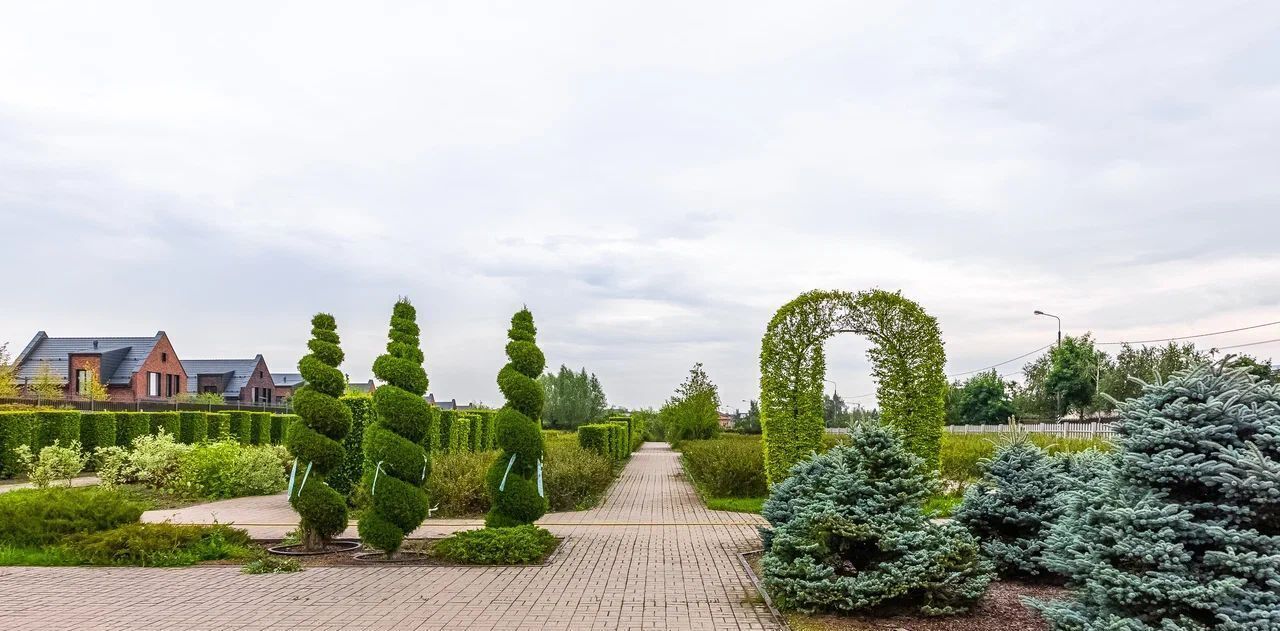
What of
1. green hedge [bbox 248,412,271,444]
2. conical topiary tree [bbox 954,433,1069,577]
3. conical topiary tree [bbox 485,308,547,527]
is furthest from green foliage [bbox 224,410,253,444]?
conical topiary tree [bbox 954,433,1069,577]

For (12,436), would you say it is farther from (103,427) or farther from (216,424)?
(216,424)

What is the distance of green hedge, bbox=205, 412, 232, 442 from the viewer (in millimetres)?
25344

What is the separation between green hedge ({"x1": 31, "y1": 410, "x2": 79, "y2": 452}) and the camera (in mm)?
21734

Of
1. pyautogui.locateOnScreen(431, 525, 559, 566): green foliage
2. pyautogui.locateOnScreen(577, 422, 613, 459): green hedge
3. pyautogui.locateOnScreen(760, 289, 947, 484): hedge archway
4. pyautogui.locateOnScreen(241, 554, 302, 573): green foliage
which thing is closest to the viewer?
pyautogui.locateOnScreen(241, 554, 302, 573): green foliage

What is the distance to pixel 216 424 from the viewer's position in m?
26.3

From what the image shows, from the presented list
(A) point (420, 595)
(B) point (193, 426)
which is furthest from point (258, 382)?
(A) point (420, 595)

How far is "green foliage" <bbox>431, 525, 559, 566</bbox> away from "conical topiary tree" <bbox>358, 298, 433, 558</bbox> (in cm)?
54

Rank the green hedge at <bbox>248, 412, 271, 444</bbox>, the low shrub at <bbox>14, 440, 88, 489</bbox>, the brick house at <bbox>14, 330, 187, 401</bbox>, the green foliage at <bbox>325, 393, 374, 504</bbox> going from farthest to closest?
the brick house at <bbox>14, 330, 187, 401</bbox>, the green hedge at <bbox>248, 412, 271, 444</bbox>, the low shrub at <bbox>14, 440, 88, 489</bbox>, the green foliage at <bbox>325, 393, 374, 504</bbox>

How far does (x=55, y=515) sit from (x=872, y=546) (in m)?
9.68

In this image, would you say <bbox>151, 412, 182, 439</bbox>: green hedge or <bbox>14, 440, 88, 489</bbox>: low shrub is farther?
<bbox>151, 412, 182, 439</bbox>: green hedge

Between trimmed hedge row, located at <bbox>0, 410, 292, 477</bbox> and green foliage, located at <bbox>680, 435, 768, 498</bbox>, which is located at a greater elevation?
trimmed hedge row, located at <bbox>0, 410, 292, 477</bbox>

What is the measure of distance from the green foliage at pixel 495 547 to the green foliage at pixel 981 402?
57053mm

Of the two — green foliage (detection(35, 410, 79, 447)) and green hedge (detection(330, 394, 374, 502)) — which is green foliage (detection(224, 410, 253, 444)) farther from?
green hedge (detection(330, 394, 374, 502))

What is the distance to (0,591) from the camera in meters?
8.13
